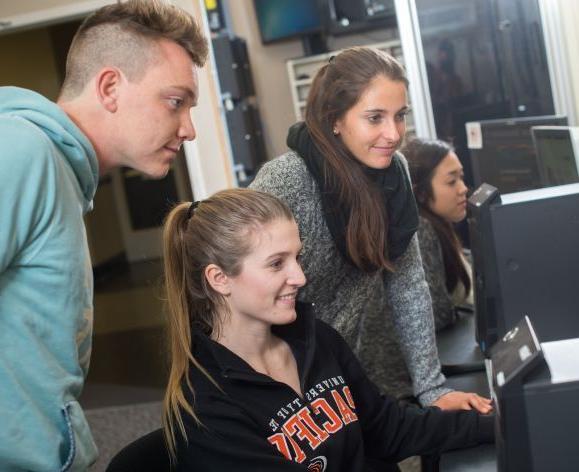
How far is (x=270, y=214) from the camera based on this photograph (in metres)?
1.52

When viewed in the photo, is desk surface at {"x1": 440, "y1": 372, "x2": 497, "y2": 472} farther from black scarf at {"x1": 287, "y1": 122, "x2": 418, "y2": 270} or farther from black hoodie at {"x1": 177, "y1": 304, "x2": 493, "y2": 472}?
black scarf at {"x1": 287, "y1": 122, "x2": 418, "y2": 270}

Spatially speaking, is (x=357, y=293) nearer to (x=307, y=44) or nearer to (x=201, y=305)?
(x=201, y=305)

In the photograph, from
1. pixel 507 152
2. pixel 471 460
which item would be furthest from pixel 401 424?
pixel 507 152

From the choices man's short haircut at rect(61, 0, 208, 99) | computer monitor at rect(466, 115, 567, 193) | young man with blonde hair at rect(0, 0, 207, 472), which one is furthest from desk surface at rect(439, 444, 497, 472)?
computer monitor at rect(466, 115, 567, 193)

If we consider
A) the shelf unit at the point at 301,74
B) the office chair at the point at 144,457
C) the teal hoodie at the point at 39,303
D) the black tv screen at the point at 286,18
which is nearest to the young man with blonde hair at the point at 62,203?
the teal hoodie at the point at 39,303

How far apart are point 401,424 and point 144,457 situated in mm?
489

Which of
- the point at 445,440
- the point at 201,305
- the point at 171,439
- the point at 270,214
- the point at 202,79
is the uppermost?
the point at 202,79

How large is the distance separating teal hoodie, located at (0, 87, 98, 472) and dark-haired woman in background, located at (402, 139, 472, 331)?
1482 mm

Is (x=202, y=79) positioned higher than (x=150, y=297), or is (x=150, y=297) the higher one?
(x=202, y=79)

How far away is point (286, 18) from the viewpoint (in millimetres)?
6422

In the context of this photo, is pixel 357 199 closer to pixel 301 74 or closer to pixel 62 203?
pixel 62 203

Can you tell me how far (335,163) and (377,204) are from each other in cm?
13

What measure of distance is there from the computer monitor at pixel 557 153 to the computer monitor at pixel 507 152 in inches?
4.0

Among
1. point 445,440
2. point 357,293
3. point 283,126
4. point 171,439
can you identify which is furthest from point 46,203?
point 283,126
